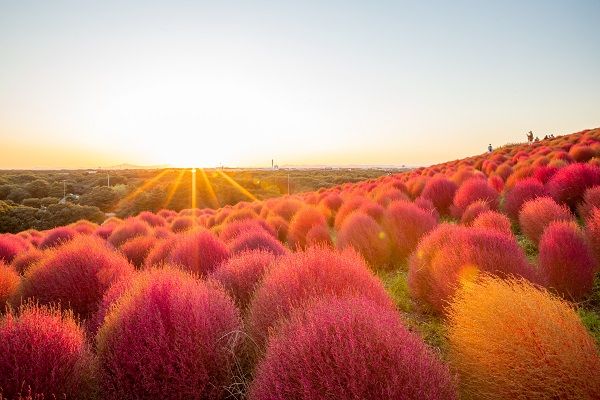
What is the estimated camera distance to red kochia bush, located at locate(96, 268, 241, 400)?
98.0 inches

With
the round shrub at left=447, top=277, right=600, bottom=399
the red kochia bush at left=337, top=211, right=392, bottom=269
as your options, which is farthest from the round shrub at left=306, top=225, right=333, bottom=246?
the round shrub at left=447, top=277, right=600, bottom=399

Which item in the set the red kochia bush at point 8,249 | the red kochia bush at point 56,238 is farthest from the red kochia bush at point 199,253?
Result: the red kochia bush at point 56,238

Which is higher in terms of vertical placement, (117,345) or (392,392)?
(392,392)

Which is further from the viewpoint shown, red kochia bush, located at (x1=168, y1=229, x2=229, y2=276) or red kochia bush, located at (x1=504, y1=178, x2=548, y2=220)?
red kochia bush, located at (x1=504, y1=178, x2=548, y2=220)

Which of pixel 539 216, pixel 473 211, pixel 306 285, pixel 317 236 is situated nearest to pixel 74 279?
pixel 306 285

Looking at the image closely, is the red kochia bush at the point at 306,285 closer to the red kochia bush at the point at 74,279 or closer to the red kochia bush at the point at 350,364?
the red kochia bush at the point at 350,364

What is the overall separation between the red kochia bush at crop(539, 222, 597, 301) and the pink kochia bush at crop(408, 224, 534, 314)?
0.47 meters

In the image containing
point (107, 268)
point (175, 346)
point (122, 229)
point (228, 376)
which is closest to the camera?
point (175, 346)

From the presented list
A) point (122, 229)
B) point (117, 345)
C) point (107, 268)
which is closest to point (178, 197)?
point (122, 229)

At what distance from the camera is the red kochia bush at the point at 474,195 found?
7807mm

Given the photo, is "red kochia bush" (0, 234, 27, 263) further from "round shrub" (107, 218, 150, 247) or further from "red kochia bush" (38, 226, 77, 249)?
"round shrub" (107, 218, 150, 247)

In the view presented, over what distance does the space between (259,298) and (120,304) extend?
115 cm

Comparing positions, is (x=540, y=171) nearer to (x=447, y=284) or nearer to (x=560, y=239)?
(x=560, y=239)

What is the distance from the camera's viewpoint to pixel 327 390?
1.68m
